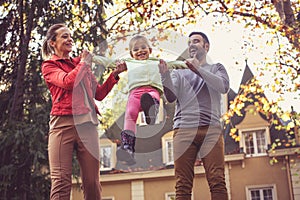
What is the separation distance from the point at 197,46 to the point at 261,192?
14542 mm

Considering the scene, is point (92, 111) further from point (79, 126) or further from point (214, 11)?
point (214, 11)

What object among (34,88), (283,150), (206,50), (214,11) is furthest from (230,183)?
(206,50)

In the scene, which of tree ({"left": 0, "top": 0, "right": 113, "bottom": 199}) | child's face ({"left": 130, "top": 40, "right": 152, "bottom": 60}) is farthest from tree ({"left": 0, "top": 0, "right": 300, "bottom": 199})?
child's face ({"left": 130, "top": 40, "right": 152, "bottom": 60})

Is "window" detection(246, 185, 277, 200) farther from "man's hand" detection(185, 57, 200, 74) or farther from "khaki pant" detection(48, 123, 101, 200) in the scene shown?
"khaki pant" detection(48, 123, 101, 200)

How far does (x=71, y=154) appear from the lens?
3.34 meters

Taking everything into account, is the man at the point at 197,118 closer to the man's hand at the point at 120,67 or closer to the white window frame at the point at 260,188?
the man's hand at the point at 120,67

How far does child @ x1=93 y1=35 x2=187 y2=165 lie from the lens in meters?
3.91

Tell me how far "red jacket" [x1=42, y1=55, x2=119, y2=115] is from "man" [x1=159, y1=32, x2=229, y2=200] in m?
0.82

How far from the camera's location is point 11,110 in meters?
9.11

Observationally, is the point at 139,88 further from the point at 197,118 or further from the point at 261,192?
the point at 261,192

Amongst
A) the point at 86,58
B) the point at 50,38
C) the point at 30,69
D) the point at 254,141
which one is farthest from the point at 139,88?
the point at 254,141

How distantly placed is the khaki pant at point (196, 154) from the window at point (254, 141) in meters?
14.5

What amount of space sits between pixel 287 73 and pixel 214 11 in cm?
253

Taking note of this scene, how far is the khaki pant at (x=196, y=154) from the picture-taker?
12.4 ft
